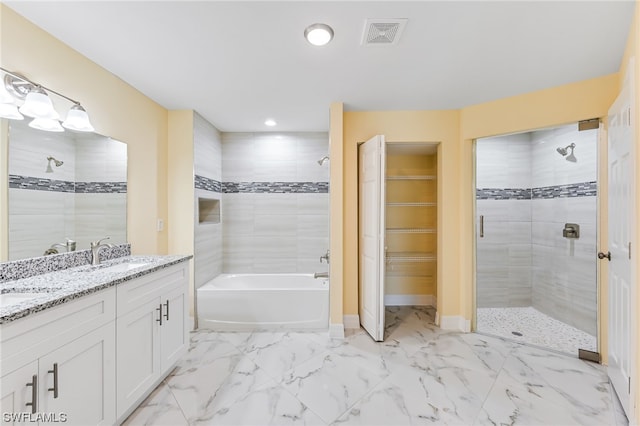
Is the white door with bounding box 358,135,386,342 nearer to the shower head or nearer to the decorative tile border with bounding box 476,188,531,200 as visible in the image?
the decorative tile border with bounding box 476,188,531,200

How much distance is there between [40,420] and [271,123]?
301cm

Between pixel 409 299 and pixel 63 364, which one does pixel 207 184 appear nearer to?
pixel 63 364

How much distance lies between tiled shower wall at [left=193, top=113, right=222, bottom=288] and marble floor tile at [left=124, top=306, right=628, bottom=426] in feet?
2.80

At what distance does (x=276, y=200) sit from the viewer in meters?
3.68

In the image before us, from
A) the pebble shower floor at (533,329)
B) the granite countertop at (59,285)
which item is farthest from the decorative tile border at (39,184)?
the pebble shower floor at (533,329)

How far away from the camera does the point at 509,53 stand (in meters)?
1.83

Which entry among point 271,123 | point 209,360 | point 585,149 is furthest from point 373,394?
point 585,149

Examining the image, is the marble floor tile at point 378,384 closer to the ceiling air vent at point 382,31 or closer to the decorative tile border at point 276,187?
the decorative tile border at point 276,187

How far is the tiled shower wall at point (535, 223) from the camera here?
2.83 metres

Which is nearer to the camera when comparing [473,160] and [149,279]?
[149,279]

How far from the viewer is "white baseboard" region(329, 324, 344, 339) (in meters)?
2.67

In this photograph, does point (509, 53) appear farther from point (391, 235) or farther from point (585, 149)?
point (391, 235)

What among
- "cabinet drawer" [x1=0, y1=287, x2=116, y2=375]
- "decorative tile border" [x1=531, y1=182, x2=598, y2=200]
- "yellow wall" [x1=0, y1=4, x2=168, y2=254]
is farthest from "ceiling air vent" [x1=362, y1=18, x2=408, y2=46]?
"decorative tile border" [x1=531, y1=182, x2=598, y2=200]

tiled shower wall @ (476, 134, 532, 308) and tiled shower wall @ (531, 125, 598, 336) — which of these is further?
tiled shower wall @ (476, 134, 532, 308)
